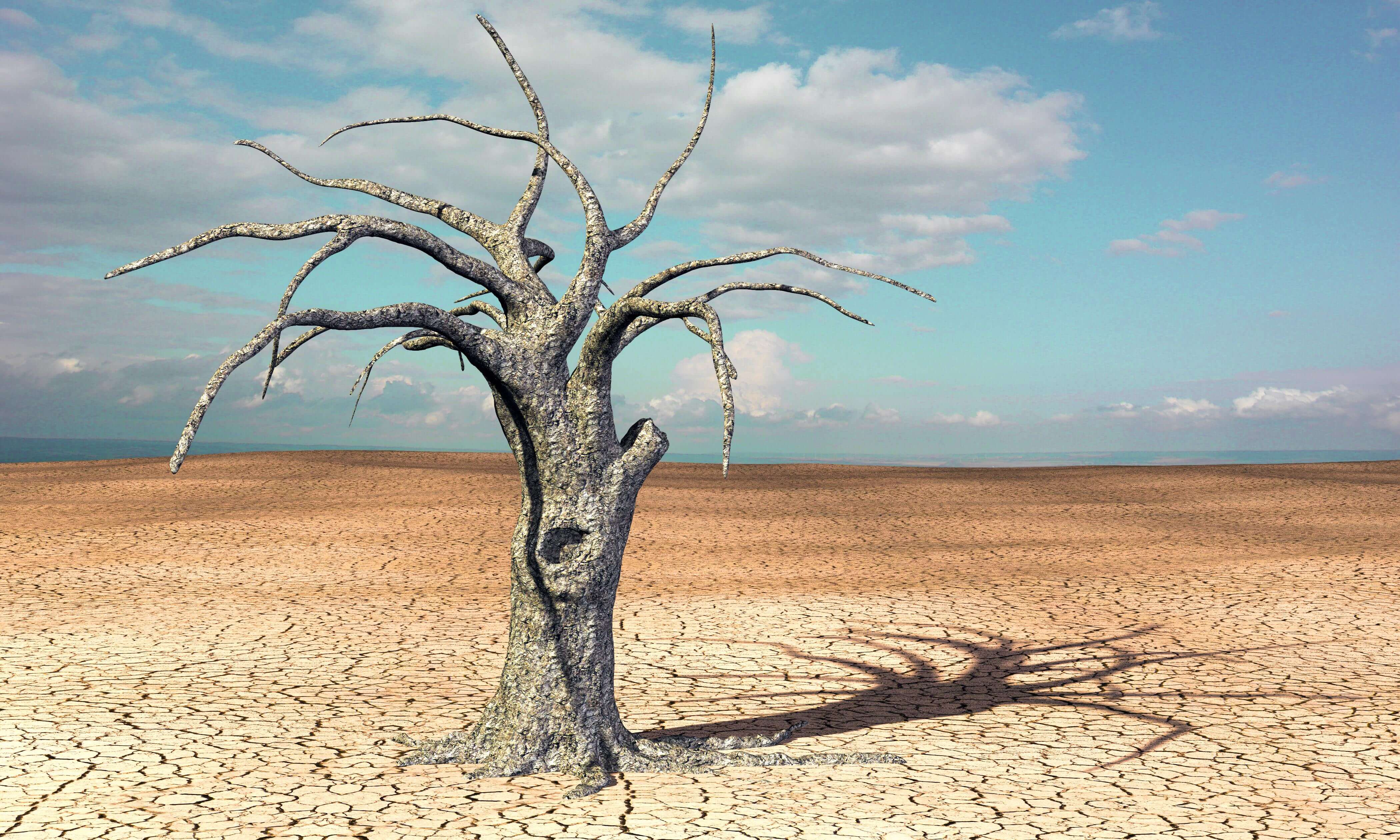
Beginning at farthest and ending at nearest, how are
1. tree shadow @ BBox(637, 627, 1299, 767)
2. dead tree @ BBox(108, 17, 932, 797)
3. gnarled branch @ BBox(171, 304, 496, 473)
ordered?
tree shadow @ BBox(637, 627, 1299, 767) < dead tree @ BBox(108, 17, 932, 797) < gnarled branch @ BBox(171, 304, 496, 473)

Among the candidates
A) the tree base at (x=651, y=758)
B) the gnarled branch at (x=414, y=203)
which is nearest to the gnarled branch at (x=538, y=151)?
the gnarled branch at (x=414, y=203)

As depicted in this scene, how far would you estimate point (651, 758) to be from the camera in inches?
285

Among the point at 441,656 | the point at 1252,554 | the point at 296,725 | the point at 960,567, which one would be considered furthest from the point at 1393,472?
the point at 296,725

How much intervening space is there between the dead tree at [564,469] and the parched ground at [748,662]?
0.30 meters

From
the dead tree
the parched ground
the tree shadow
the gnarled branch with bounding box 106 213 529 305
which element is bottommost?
the tree shadow

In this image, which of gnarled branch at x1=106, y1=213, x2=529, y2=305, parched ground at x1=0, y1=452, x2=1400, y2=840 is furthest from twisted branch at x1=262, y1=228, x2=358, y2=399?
parched ground at x1=0, y1=452, x2=1400, y2=840

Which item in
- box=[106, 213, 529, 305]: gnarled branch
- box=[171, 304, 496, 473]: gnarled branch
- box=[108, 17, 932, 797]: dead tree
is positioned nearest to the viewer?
box=[171, 304, 496, 473]: gnarled branch

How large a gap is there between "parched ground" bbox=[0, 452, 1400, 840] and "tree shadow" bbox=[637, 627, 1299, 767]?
2.2 inches

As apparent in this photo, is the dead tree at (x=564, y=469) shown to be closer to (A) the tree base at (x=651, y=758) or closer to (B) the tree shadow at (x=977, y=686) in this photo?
(A) the tree base at (x=651, y=758)

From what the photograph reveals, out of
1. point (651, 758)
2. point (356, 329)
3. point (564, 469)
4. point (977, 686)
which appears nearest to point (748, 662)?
point (977, 686)

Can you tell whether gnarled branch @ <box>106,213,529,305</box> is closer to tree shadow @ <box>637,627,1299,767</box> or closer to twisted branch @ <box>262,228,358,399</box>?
twisted branch @ <box>262,228,358,399</box>

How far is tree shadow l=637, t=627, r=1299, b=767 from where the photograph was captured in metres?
8.84

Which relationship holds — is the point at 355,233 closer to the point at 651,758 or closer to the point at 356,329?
A: the point at 356,329

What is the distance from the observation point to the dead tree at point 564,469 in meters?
6.79
